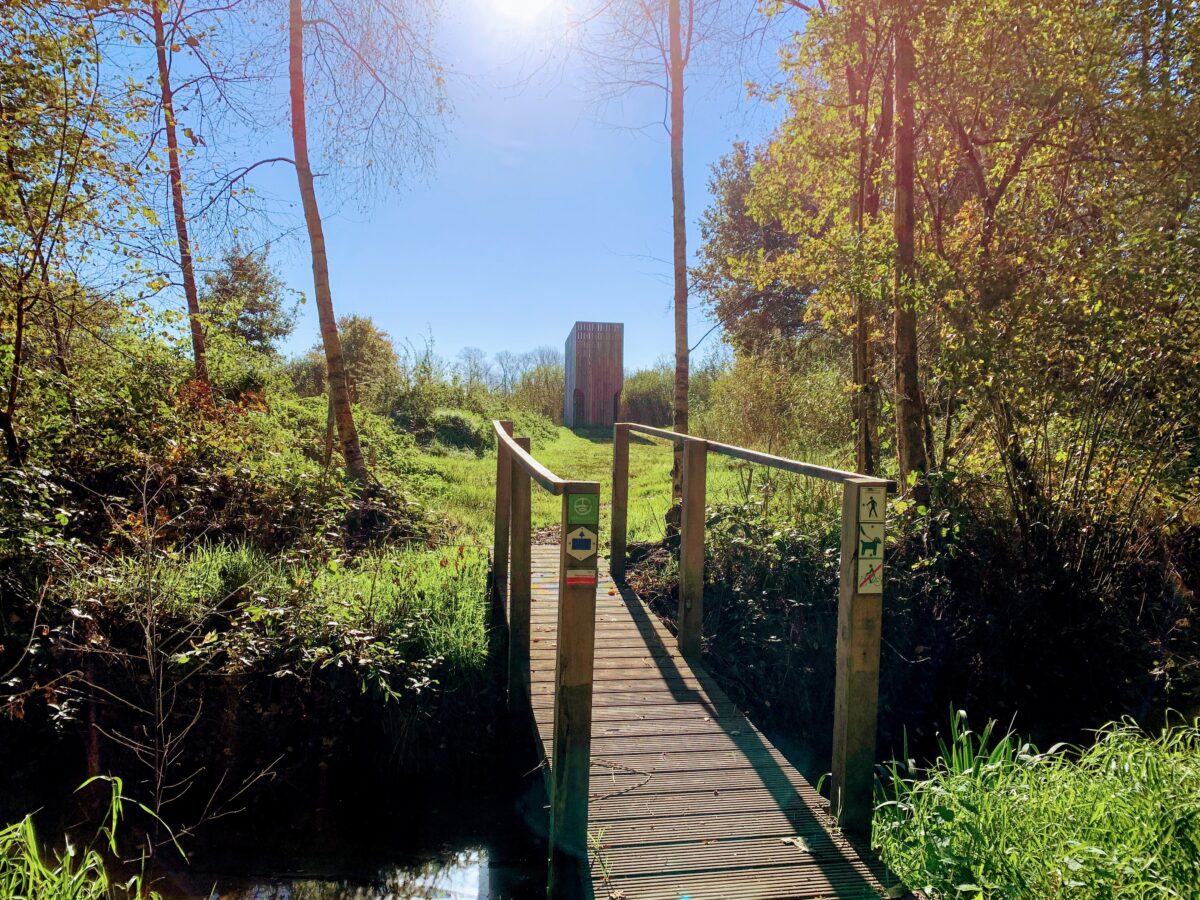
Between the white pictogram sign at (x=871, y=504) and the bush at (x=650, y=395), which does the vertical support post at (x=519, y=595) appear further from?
the bush at (x=650, y=395)

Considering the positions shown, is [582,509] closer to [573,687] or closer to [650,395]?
[573,687]

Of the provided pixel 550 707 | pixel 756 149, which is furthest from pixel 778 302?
pixel 550 707

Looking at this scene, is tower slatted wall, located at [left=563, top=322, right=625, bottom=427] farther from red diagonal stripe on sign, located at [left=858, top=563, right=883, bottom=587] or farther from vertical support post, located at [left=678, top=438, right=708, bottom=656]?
red diagonal stripe on sign, located at [left=858, top=563, right=883, bottom=587]

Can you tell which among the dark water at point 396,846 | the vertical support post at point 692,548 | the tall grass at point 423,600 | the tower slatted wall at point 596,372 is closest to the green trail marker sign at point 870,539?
the vertical support post at point 692,548

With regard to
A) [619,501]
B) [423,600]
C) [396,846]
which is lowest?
[396,846]

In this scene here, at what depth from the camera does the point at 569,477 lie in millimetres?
10875

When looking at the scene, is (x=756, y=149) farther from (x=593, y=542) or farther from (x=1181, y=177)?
(x=593, y=542)

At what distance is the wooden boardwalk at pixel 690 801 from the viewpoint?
88.0 inches

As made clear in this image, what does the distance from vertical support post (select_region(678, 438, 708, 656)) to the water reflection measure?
5.34 feet

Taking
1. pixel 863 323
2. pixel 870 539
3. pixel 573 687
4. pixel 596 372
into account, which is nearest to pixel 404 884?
pixel 573 687

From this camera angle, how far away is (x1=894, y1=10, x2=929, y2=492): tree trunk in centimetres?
507

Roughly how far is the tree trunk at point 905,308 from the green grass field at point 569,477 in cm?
153

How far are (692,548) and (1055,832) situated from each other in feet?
7.18

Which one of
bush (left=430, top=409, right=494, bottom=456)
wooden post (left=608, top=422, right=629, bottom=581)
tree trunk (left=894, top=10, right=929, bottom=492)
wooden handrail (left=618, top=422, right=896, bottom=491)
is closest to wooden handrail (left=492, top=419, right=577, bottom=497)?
wooden handrail (left=618, top=422, right=896, bottom=491)
